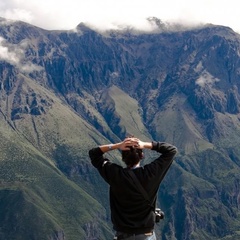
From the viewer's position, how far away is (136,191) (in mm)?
20391

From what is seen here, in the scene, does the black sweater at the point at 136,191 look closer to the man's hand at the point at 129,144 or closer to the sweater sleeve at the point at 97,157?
the sweater sleeve at the point at 97,157

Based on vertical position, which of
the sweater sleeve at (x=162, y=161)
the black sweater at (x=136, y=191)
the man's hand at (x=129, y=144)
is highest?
the man's hand at (x=129, y=144)

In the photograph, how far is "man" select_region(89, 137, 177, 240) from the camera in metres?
20.3

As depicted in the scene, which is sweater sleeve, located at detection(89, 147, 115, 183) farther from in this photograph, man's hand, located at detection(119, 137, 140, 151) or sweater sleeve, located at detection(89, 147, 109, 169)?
man's hand, located at detection(119, 137, 140, 151)

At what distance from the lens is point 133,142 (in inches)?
787

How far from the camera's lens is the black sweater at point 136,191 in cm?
2039

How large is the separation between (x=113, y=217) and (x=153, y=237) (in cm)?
177

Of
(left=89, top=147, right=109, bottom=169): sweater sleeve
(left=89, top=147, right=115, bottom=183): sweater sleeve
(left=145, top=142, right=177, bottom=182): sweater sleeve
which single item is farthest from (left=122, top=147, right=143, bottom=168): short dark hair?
(left=89, top=147, right=109, bottom=169): sweater sleeve

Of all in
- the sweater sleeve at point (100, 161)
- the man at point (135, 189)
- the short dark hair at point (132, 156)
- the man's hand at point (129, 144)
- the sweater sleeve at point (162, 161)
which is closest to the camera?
the man's hand at point (129, 144)

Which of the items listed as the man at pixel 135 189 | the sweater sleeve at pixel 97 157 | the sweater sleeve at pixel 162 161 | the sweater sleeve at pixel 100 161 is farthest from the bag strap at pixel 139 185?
the sweater sleeve at pixel 97 157

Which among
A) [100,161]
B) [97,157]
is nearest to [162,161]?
[100,161]

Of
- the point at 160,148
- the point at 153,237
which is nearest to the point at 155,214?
the point at 153,237

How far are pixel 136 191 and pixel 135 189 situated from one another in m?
0.09

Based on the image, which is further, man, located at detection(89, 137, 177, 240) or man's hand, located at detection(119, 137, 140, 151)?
man, located at detection(89, 137, 177, 240)
